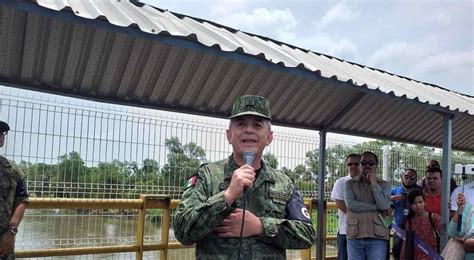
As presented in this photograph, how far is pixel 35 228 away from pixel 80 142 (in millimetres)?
903

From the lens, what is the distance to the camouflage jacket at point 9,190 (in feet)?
11.7

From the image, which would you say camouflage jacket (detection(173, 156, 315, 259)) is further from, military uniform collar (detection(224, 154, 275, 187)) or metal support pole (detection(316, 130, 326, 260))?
metal support pole (detection(316, 130, 326, 260))

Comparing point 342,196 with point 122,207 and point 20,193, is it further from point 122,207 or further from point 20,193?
point 20,193

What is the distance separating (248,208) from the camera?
2.14 meters

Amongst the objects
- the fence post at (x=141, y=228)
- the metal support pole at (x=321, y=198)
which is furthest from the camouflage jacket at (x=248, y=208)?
the metal support pole at (x=321, y=198)

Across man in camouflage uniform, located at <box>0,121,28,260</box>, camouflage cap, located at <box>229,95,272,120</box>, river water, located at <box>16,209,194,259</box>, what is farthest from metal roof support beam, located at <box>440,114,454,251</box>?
man in camouflage uniform, located at <box>0,121,28,260</box>

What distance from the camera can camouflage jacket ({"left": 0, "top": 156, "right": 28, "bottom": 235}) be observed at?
357 cm

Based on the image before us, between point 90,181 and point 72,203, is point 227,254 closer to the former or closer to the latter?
point 72,203

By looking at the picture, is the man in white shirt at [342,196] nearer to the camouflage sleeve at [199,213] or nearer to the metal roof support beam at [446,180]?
the metal roof support beam at [446,180]

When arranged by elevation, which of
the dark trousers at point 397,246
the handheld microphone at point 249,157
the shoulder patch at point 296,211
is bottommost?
the dark trousers at point 397,246

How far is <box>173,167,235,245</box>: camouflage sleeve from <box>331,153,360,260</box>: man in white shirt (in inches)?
132

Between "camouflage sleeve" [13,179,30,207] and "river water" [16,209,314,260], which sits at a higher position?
"camouflage sleeve" [13,179,30,207]

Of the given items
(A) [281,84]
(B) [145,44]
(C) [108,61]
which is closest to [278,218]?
(B) [145,44]

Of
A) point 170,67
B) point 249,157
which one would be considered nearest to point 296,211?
point 249,157
